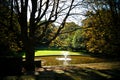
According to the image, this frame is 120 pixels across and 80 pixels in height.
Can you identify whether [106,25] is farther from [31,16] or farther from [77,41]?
[77,41]

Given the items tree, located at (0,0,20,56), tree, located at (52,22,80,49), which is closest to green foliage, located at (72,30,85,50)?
tree, located at (52,22,80,49)

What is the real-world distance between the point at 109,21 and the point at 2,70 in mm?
10312

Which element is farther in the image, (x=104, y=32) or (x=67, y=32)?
(x=104, y=32)

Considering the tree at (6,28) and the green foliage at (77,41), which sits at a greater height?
the tree at (6,28)

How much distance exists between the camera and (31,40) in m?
16.5

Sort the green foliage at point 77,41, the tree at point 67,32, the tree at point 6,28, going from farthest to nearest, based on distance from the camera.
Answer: the green foliage at point 77,41
the tree at point 67,32
the tree at point 6,28

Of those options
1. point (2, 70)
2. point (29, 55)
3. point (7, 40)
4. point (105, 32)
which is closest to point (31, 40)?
point (29, 55)

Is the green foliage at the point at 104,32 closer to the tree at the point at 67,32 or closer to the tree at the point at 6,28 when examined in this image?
the tree at the point at 67,32

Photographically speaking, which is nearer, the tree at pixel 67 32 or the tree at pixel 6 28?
the tree at pixel 6 28

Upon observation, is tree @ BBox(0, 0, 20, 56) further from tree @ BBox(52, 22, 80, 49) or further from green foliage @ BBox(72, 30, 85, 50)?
green foliage @ BBox(72, 30, 85, 50)

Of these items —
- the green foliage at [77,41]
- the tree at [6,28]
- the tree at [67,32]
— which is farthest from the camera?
the green foliage at [77,41]

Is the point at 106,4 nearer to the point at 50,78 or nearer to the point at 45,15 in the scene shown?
the point at 45,15

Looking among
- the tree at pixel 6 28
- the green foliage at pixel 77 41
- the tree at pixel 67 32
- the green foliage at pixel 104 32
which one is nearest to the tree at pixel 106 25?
the green foliage at pixel 104 32

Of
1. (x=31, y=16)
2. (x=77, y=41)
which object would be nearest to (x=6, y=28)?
(x=31, y=16)
